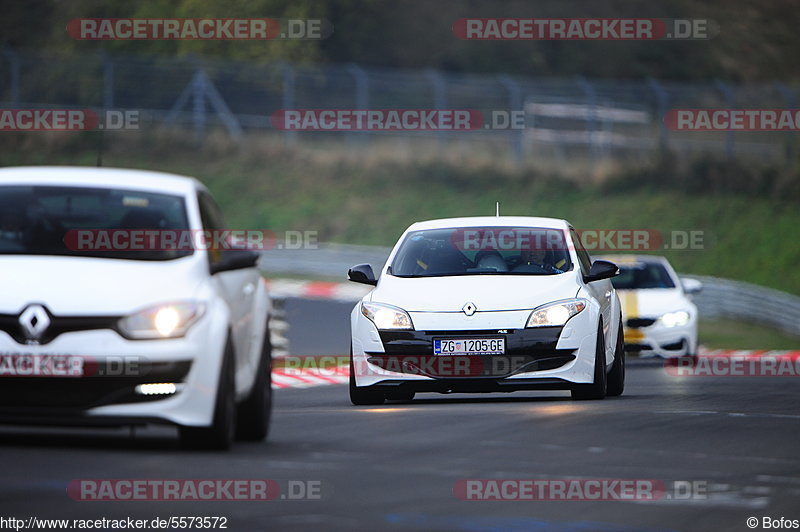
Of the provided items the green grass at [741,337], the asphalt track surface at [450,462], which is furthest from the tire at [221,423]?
the green grass at [741,337]

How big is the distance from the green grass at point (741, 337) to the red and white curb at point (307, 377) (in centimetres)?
1186

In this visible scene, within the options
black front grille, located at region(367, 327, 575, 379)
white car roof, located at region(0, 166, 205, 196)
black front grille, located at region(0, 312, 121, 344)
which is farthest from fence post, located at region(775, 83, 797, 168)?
black front grille, located at region(0, 312, 121, 344)

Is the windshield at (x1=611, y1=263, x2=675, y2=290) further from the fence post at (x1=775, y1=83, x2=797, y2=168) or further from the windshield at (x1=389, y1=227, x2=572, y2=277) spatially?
the fence post at (x1=775, y1=83, x2=797, y2=168)

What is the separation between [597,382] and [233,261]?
4.91m

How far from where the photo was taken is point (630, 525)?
8.06 metres

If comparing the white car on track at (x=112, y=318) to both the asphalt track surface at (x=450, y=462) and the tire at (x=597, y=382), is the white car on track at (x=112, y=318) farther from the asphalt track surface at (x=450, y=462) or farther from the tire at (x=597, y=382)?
the tire at (x=597, y=382)

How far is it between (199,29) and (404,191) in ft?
46.1

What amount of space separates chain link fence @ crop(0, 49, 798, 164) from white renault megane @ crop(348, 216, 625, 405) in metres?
31.6

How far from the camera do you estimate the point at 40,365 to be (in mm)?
9930

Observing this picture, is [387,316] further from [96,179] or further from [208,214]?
[96,179]

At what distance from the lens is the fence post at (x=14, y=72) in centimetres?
5034

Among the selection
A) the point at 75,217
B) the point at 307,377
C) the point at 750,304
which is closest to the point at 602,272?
the point at 75,217

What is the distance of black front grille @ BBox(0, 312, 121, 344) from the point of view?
995 cm

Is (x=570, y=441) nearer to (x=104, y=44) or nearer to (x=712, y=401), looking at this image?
(x=712, y=401)
